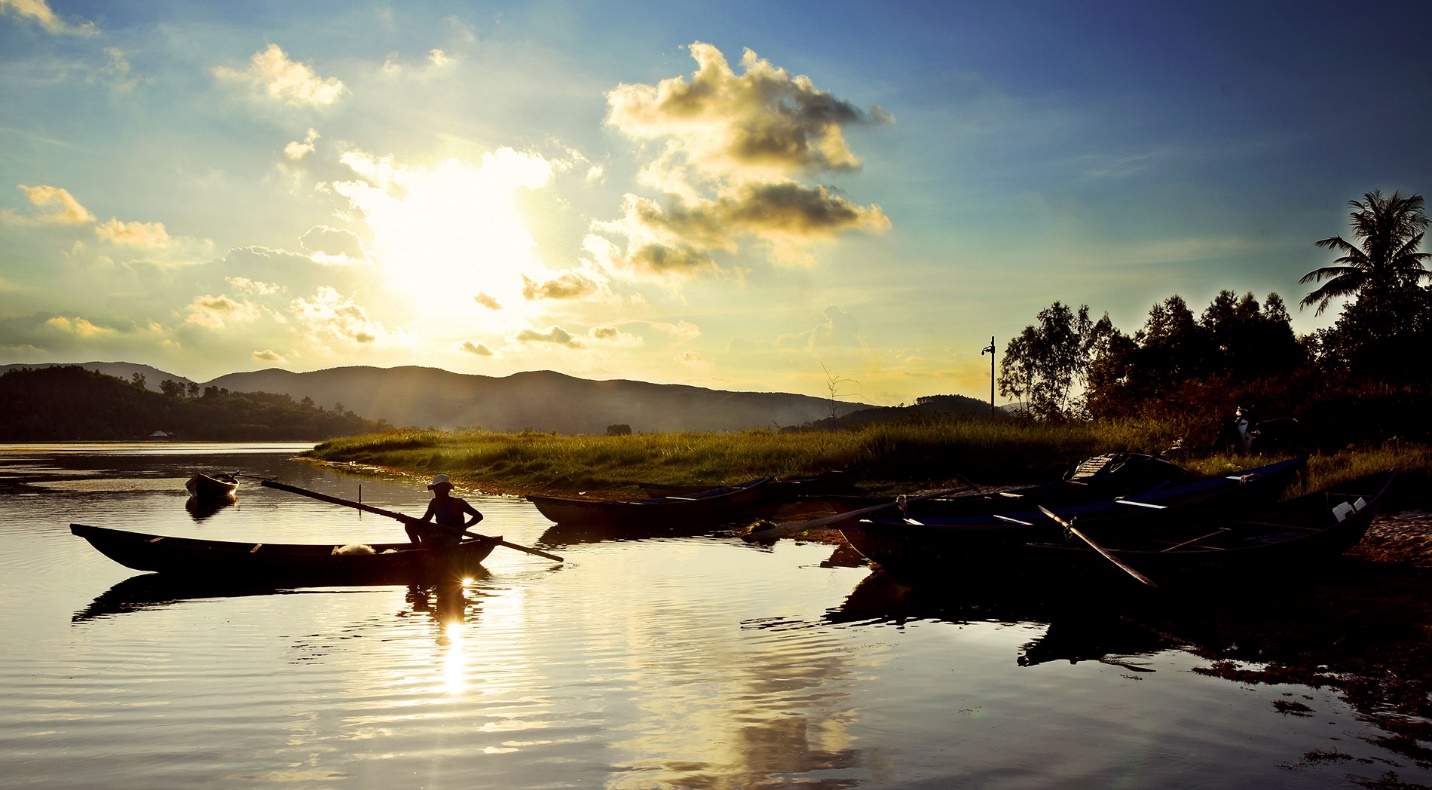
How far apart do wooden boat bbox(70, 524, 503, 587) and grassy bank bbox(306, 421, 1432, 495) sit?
13.7 metres

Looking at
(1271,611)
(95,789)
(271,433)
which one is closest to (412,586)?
(95,789)

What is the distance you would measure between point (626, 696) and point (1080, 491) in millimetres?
11706

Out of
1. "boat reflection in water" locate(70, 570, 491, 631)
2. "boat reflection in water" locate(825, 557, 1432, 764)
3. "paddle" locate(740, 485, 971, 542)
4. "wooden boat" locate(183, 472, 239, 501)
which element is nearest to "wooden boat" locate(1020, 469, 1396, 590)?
"boat reflection in water" locate(825, 557, 1432, 764)

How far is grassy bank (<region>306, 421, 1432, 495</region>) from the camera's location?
22.0 m

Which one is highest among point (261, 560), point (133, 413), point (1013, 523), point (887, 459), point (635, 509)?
point (133, 413)

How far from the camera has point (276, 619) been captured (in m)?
12.3

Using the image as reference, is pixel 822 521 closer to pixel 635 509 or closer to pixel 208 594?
pixel 635 509

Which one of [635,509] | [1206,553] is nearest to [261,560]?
[635,509]

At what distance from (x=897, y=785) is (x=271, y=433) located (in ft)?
574

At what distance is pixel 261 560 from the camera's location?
48.3ft

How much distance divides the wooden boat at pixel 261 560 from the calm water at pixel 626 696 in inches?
25.6

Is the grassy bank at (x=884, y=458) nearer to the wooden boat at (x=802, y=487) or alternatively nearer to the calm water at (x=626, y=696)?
the wooden boat at (x=802, y=487)

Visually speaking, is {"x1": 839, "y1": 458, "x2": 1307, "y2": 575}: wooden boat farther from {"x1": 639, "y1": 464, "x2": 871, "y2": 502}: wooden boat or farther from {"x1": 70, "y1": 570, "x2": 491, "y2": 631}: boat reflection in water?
{"x1": 639, "y1": 464, "x2": 871, "y2": 502}: wooden boat

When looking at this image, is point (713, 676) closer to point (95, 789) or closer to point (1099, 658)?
point (1099, 658)
